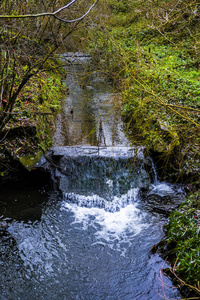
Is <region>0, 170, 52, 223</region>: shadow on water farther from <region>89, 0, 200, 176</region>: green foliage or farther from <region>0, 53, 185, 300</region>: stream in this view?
<region>89, 0, 200, 176</region>: green foliage

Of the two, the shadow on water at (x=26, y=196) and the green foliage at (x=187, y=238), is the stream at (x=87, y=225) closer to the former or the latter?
the shadow on water at (x=26, y=196)

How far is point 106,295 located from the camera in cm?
372

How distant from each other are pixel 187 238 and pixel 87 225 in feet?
6.67

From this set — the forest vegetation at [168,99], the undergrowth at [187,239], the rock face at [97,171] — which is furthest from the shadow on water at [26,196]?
the undergrowth at [187,239]

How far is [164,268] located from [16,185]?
3748mm

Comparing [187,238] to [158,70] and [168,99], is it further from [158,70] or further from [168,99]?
[158,70]

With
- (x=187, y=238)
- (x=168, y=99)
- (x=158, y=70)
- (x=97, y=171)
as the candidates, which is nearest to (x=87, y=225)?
(x=97, y=171)

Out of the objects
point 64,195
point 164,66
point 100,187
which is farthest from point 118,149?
point 164,66

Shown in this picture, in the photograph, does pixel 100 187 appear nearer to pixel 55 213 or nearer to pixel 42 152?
pixel 55 213

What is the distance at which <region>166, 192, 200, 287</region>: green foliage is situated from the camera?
11.7ft

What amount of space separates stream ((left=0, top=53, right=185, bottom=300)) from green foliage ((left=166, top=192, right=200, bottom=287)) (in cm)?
36

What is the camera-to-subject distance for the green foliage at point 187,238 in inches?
140

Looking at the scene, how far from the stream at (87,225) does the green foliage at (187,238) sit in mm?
362

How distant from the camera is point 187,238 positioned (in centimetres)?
408
